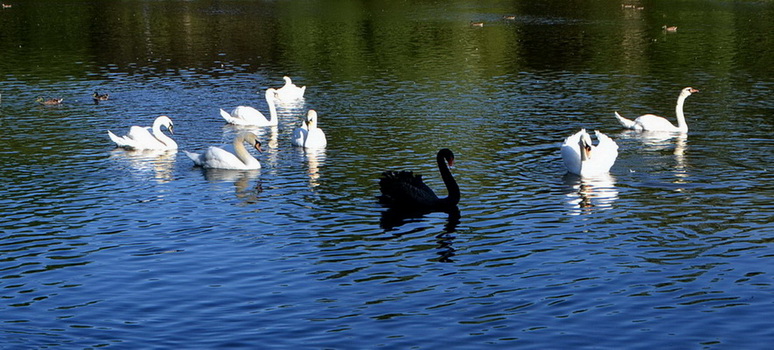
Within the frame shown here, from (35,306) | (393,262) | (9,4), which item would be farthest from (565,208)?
(9,4)

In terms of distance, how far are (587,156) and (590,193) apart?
2047 mm

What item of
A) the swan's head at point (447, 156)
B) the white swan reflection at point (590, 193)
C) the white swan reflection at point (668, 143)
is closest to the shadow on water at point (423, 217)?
the swan's head at point (447, 156)

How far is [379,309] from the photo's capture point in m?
16.7

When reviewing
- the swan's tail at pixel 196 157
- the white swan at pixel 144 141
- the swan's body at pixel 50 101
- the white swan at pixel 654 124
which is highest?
the swan's body at pixel 50 101

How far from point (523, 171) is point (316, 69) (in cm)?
2717

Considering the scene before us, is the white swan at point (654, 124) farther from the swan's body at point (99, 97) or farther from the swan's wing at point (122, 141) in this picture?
the swan's body at point (99, 97)

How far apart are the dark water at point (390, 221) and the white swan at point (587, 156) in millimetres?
492

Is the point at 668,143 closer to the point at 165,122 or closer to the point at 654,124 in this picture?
the point at 654,124

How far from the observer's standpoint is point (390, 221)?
22781 mm

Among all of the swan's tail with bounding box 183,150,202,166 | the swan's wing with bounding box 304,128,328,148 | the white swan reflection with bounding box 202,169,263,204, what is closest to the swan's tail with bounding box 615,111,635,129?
the swan's wing with bounding box 304,128,328,148

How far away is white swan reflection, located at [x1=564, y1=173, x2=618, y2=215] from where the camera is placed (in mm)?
23656

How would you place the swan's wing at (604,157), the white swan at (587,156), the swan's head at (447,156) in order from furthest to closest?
1. the swan's wing at (604,157)
2. the white swan at (587,156)
3. the swan's head at (447,156)

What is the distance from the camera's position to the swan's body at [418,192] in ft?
77.8

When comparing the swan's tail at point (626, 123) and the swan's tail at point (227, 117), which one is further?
the swan's tail at point (227, 117)
